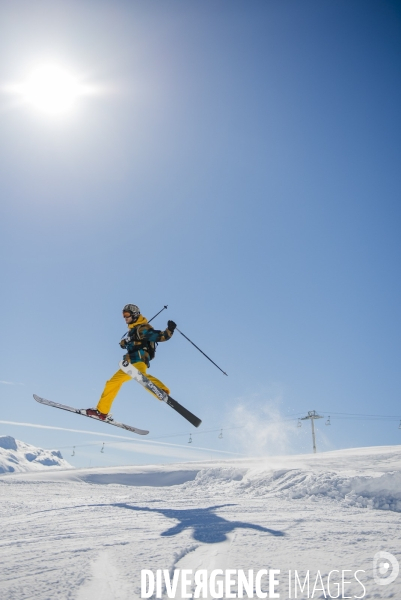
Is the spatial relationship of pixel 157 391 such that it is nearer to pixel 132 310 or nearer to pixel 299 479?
pixel 132 310

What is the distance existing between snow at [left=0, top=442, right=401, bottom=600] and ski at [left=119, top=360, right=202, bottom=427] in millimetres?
1708

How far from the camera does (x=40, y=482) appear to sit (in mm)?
11281

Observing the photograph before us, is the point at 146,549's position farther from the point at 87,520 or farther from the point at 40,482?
the point at 40,482

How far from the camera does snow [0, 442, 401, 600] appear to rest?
106 inches

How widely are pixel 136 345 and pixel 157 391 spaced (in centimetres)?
117

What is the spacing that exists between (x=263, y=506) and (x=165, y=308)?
17.9ft

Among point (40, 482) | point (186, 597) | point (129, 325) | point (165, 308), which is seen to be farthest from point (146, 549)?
point (40, 482)

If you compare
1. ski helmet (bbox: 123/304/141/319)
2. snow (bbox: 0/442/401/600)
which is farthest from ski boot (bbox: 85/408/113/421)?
ski helmet (bbox: 123/304/141/319)

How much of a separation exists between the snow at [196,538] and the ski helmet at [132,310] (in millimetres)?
3731

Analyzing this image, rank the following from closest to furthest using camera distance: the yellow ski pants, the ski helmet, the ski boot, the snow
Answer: the snow, the ski helmet, the yellow ski pants, the ski boot

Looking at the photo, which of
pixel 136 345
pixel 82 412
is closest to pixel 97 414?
pixel 82 412

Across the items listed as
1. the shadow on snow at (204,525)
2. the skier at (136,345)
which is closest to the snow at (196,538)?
the shadow on snow at (204,525)

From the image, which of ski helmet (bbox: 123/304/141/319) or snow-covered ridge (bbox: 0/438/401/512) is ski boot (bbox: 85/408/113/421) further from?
snow-covered ridge (bbox: 0/438/401/512)

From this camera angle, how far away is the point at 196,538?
12.9 ft
